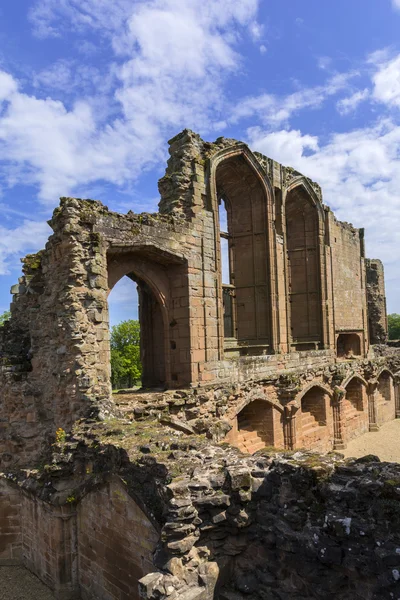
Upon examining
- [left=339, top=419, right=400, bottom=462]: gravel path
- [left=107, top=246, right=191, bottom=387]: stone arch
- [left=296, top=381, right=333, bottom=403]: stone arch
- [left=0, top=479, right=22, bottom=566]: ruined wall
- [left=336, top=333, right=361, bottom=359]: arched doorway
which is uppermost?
[left=107, top=246, right=191, bottom=387]: stone arch

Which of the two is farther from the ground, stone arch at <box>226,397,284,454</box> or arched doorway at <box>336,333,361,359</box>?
arched doorway at <box>336,333,361,359</box>

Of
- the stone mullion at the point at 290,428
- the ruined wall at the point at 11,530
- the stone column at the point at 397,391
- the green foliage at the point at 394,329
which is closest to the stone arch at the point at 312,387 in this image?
the stone mullion at the point at 290,428

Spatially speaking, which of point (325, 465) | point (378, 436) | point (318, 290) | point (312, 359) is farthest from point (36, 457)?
point (378, 436)

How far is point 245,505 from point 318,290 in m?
13.7

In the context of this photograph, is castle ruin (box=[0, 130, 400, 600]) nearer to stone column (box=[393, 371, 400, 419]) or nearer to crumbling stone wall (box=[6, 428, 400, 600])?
crumbling stone wall (box=[6, 428, 400, 600])

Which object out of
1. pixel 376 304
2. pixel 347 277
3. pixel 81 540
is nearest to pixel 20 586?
pixel 81 540

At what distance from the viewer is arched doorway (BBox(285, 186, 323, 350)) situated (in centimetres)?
1720

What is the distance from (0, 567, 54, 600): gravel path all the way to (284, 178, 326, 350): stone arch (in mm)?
11859

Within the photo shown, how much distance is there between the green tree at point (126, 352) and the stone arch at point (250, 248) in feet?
64.3

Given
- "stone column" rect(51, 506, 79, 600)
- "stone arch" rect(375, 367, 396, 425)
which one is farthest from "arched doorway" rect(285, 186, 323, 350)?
"stone column" rect(51, 506, 79, 600)

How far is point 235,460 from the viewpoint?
195 inches

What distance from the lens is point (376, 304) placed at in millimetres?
26234

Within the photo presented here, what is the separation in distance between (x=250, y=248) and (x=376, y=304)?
48.0ft

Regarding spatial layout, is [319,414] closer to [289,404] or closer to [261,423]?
[289,404]
